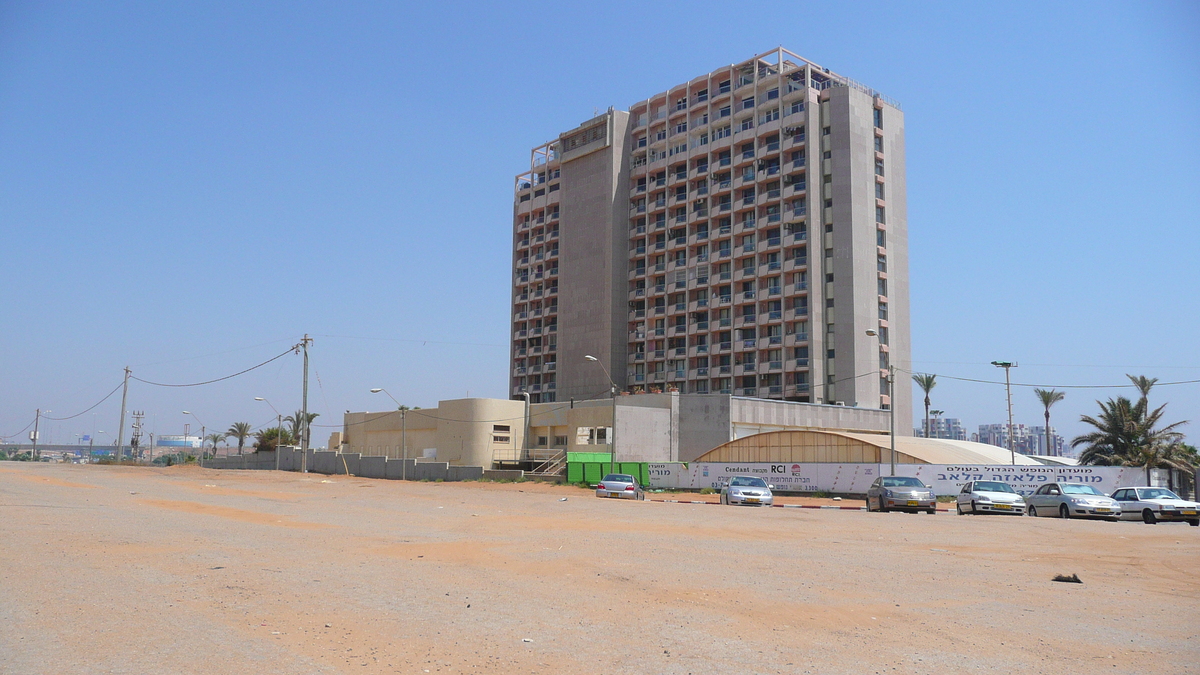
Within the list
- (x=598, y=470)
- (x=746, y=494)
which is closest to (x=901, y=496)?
(x=746, y=494)

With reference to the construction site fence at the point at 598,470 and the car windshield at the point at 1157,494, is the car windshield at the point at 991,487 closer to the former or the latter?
the car windshield at the point at 1157,494

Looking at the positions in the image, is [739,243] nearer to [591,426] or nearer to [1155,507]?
[591,426]

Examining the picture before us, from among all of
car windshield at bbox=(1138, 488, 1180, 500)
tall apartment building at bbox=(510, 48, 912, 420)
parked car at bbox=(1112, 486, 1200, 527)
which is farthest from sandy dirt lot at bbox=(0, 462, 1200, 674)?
tall apartment building at bbox=(510, 48, 912, 420)

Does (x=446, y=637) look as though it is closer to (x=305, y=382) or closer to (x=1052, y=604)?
(x=1052, y=604)

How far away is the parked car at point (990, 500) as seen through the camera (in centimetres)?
3325

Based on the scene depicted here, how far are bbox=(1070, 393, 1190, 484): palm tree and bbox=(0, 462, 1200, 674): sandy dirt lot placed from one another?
5208 cm

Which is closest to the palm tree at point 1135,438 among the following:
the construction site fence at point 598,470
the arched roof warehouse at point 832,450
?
the arched roof warehouse at point 832,450

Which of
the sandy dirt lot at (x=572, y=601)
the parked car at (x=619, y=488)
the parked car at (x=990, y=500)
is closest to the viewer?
the sandy dirt lot at (x=572, y=601)

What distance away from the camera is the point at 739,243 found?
8988 centimetres

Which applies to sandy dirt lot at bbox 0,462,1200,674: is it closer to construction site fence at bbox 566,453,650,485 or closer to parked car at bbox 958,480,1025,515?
parked car at bbox 958,480,1025,515

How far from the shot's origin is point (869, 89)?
90.2 m

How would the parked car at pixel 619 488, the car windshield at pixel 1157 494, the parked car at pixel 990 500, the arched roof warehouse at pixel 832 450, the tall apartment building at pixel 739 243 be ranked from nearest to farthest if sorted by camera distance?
the car windshield at pixel 1157 494, the parked car at pixel 990 500, the parked car at pixel 619 488, the arched roof warehouse at pixel 832 450, the tall apartment building at pixel 739 243

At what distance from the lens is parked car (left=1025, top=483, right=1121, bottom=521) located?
3066 cm

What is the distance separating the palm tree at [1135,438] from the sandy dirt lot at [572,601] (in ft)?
171
